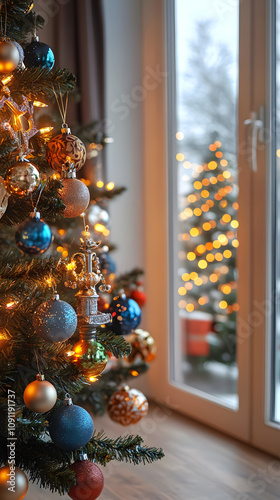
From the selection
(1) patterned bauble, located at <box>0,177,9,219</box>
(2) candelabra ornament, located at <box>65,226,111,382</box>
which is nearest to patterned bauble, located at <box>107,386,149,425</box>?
(2) candelabra ornament, located at <box>65,226,111,382</box>

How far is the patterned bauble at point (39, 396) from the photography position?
1046 mm

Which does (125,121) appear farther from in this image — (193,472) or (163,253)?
(193,472)

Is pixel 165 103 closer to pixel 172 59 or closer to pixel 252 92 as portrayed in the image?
pixel 172 59

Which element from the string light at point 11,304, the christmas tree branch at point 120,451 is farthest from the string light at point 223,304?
the string light at point 11,304

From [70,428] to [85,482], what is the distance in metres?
0.14

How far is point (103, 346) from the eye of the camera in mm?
1160

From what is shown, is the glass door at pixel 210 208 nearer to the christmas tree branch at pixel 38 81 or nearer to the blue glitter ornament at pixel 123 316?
the blue glitter ornament at pixel 123 316

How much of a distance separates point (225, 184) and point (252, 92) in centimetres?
84

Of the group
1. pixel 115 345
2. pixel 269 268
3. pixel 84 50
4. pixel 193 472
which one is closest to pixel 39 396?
pixel 115 345

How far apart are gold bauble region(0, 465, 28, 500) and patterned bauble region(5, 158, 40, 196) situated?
60 centimetres

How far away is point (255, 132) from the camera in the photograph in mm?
1802

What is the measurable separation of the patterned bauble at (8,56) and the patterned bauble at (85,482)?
89 centimetres

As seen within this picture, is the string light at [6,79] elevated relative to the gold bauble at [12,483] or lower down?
elevated

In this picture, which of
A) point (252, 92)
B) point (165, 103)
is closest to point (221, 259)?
point (165, 103)
